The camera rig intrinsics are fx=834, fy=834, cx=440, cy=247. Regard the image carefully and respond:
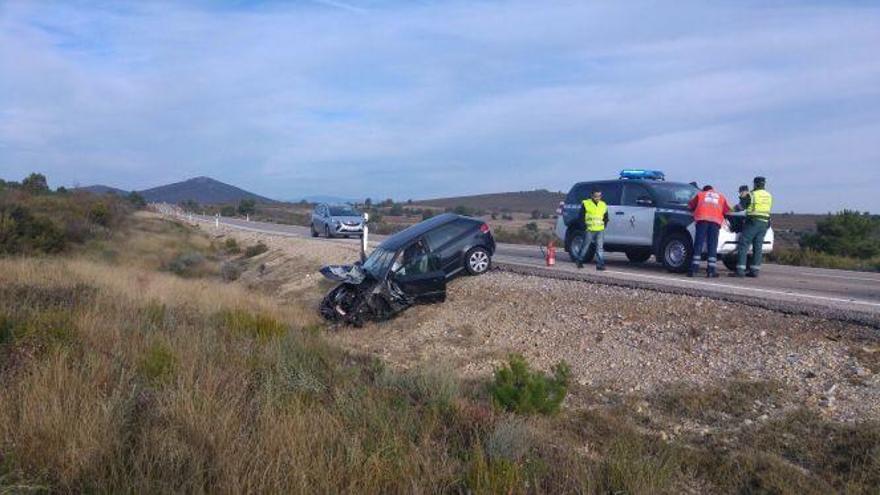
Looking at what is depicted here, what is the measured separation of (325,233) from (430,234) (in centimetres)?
2185

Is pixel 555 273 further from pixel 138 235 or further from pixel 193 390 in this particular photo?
pixel 138 235

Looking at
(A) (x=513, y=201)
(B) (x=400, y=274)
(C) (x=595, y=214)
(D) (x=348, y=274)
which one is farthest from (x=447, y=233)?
(A) (x=513, y=201)

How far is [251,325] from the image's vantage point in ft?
42.2

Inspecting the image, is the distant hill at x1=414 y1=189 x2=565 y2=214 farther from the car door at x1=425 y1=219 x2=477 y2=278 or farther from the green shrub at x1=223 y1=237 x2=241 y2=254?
the car door at x1=425 y1=219 x2=477 y2=278

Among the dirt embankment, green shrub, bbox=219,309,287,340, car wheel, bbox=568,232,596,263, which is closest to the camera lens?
the dirt embankment

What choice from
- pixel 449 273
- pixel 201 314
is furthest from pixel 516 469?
pixel 449 273

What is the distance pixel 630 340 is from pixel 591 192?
795cm

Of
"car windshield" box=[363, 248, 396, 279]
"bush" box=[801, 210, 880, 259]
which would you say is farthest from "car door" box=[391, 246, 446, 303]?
"bush" box=[801, 210, 880, 259]

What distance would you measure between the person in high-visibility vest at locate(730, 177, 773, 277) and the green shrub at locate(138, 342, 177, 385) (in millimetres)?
11396

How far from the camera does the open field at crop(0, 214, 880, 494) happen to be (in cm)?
581

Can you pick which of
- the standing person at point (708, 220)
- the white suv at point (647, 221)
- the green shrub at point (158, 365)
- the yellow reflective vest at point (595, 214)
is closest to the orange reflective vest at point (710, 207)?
the standing person at point (708, 220)

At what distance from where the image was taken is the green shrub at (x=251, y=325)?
12.1m

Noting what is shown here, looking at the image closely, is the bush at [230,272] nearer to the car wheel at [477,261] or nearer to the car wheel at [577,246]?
the car wheel at [477,261]

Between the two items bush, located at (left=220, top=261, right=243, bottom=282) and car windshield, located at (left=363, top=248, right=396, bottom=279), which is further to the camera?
bush, located at (left=220, top=261, right=243, bottom=282)
